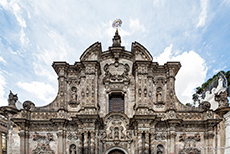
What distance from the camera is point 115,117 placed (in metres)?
18.4

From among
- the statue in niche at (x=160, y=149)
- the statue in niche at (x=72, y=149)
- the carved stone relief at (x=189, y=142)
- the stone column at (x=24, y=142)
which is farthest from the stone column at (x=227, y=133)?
the stone column at (x=24, y=142)

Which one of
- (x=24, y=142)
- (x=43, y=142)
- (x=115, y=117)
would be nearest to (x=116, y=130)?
(x=115, y=117)

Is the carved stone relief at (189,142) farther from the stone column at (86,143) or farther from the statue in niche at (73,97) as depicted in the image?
the statue in niche at (73,97)

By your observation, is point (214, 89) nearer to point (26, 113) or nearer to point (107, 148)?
point (107, 148)

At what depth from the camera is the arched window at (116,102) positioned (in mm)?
19523

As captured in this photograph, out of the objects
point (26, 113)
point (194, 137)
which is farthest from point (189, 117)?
point (26, 113)

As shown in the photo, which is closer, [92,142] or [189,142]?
[92,142]

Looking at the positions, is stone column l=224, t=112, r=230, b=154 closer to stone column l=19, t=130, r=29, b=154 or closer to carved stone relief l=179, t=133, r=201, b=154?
carved stone relief l=179, t=133, r=201, b=154

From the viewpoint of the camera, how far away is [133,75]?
65.3 ft

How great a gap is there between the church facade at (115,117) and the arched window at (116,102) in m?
0.04

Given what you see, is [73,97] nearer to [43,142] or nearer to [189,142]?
[43,142]

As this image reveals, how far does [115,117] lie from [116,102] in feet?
5.72

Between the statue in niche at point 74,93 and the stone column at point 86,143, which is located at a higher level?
the statue in niche at point 74,93

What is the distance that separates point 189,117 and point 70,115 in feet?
32.4
